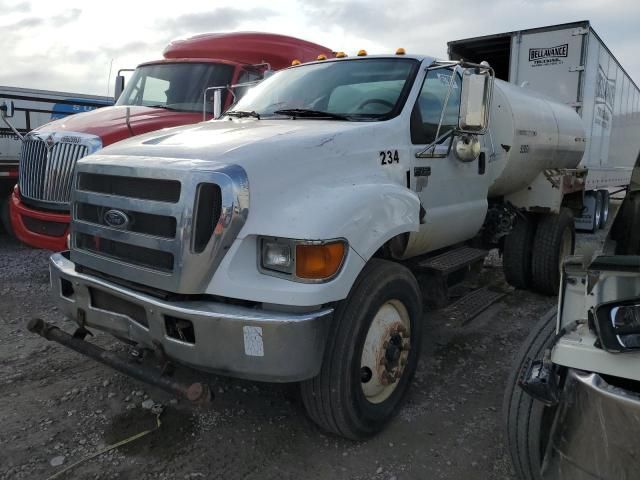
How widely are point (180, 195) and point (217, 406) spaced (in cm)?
155

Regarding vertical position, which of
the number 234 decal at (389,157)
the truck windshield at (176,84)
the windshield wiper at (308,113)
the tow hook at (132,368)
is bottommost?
the tow hook at (132,368)

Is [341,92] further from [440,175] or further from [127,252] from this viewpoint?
[127,252]

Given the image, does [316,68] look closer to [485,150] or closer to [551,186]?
[485,150]

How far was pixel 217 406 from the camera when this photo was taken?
351 cm

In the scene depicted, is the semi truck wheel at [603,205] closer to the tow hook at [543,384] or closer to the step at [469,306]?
the step at [469,306]

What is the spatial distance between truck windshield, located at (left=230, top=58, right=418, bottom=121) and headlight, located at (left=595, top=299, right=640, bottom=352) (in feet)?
7.10

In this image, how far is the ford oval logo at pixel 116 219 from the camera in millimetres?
2914

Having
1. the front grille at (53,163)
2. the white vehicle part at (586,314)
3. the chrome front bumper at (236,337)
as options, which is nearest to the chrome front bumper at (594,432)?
the white vehicle part at (586,314)

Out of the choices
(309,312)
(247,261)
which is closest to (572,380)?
(309,312)

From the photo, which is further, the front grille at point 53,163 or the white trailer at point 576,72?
the white trailer at point 576,72

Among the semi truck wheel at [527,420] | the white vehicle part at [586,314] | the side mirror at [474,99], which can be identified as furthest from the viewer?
the side mirror at [474,99]

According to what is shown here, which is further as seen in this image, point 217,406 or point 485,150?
point 485,150

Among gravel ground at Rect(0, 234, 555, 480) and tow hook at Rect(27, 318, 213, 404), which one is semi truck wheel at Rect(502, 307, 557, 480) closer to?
gravel ground at Rect(0, 234, 555, 480)

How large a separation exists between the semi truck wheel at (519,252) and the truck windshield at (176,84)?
3.86 meters
